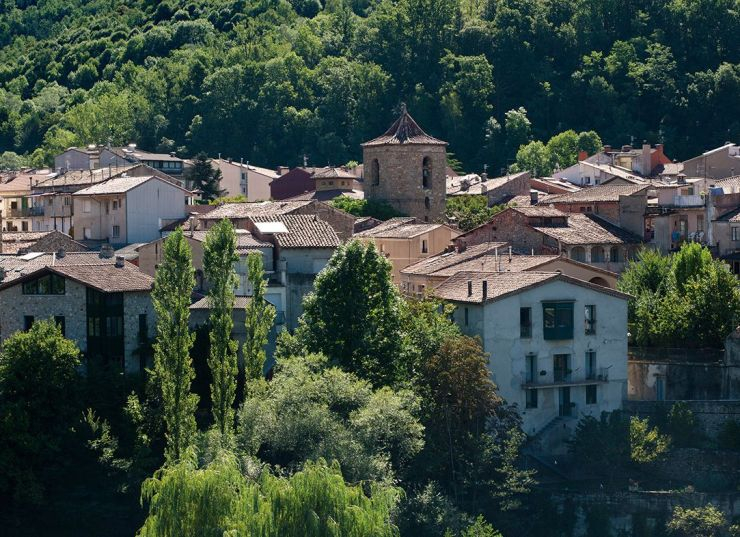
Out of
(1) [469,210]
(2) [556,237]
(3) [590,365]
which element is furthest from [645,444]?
(1) [469,210]

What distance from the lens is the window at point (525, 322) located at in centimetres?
5434

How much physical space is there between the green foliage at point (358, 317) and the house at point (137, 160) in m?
46.5

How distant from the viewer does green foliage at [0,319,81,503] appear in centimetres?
4978

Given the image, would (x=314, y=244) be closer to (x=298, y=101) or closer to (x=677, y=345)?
(x=677, y=345)

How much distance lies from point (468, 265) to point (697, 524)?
51.0 feet

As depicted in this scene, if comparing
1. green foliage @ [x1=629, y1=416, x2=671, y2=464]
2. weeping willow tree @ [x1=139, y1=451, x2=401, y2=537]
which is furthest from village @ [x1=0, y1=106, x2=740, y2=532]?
weeping willow tree @ [x1=139, y1=451, x2=401, y2=537]

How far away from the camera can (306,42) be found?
163 m

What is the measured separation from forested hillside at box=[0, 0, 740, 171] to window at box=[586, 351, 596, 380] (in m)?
71.6

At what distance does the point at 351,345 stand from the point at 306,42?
367ft

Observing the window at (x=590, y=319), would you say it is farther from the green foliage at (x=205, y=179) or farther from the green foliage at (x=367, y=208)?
the green foliage at (x=205, y=179)

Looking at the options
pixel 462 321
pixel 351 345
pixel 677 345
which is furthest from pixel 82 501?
pixel 677 345

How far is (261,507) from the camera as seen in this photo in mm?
41688

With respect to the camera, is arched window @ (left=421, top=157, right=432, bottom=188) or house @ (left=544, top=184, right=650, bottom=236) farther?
arched window @ (left=421, top=157, right=432, bottom=188)

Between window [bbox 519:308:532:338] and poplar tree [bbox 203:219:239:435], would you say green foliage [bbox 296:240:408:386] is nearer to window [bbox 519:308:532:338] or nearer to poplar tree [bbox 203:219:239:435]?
poplar tree [bbox 203:219:239:435]
